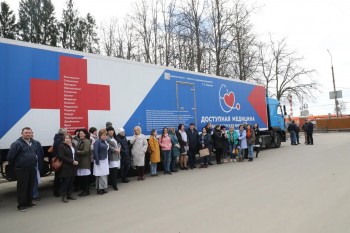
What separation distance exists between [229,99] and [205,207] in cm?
945

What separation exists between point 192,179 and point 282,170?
2975 mm

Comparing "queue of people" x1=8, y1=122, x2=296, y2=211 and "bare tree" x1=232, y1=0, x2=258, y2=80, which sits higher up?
"bare tree" x1=232, y1=0, x2=258, y2=80

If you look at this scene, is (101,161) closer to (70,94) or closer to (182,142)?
(70,94)

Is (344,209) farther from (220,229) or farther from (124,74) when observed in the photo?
(124,74)

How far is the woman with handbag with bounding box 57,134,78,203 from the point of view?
7.77 meters

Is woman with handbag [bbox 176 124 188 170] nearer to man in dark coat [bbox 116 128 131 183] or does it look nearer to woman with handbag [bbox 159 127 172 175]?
woman with handbag [bbox 159 127 172 175]

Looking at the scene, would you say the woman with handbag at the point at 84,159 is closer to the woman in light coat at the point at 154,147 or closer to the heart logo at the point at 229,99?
the woman in light coat at the point at 154,147

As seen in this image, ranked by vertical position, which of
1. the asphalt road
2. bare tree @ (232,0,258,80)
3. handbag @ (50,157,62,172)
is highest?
bare tree @ (232,0,258,80)

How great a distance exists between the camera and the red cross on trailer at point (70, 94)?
8234mm

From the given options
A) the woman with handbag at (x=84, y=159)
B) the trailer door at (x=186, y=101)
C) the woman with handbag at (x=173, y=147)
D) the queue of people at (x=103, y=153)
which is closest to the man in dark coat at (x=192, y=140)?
the queue of people at (x=103, y=153)

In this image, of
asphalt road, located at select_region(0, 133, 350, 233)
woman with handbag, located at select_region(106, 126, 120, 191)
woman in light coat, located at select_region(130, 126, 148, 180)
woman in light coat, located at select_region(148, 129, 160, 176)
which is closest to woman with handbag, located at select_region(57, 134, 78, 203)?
asphalt road, located at select_region(0, 133, 350, 233)

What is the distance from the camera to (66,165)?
25.6 ft

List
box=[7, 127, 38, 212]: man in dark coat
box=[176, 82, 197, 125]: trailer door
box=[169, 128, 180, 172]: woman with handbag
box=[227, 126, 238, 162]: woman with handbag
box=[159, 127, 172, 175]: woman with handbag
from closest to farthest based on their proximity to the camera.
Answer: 1. box=[7, 127, 38, 212]: man in dark coat
2. box=[159, 127, 172, 175]: woman with handbag
3. box=[169, 128, 180, 172]: woman with handbag
4. box=[176, 82, 197, 125]: trailer door
5. box=[227, 126, 238, 162]: woman with handbag

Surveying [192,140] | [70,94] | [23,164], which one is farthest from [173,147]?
[23,164]
